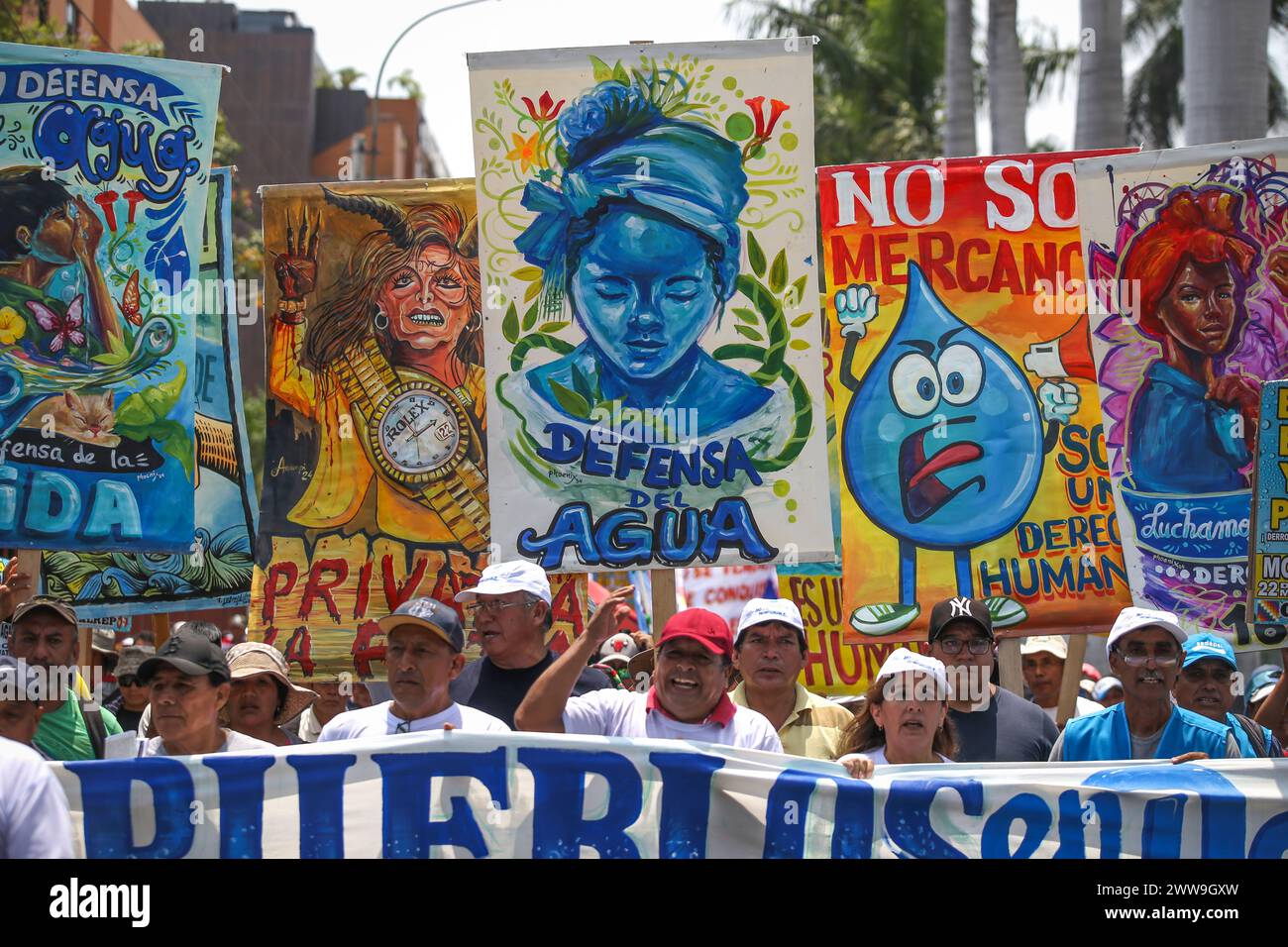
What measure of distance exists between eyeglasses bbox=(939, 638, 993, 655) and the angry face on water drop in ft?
4.73

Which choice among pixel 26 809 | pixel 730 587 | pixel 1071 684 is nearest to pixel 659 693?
pixel 26 809

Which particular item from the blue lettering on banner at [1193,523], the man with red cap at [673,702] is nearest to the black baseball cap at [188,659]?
the man with red cap at [673,702]

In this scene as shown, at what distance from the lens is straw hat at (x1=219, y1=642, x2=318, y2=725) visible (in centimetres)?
607

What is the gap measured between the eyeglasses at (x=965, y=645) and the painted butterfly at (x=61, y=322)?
13.6 feet

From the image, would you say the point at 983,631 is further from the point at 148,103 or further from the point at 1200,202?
the point at 148,103

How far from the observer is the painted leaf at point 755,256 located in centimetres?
719

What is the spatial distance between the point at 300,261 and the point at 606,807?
406 cm

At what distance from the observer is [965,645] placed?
237 inches

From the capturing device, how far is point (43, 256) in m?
7.41

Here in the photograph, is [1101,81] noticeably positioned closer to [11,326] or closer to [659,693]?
[11,326]

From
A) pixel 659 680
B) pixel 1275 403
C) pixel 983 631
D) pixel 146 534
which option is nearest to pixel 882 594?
pixel 983 631

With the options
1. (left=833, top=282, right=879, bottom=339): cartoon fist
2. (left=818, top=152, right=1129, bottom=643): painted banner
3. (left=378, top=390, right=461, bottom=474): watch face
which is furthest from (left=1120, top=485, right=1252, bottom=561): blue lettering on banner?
(left=378, top=390, right=461, bottom=474): watch face

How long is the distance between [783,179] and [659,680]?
9.29 feet

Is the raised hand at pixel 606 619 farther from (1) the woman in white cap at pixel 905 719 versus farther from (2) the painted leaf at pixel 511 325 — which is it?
(2) the painted leaf at pixel 511 325
